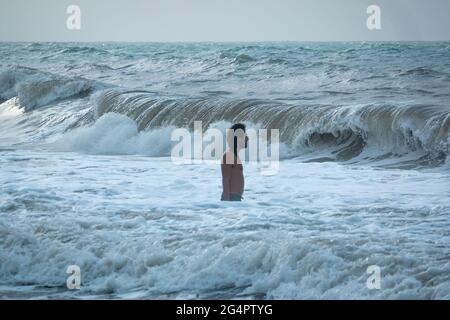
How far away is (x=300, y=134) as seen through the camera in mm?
14883

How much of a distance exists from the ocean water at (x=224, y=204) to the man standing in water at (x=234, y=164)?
0.18 m

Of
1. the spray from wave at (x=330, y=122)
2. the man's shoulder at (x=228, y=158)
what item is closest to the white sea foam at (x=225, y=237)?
the man's shoulder at (x=228, y=158)

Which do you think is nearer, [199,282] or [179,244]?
[199,282]

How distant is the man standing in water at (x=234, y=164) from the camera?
796 centimetres

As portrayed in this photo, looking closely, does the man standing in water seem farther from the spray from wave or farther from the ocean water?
the spray from wave

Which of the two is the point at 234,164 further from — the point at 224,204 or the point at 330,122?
the point at 330,122

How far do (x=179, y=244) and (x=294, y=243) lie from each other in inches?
42.0

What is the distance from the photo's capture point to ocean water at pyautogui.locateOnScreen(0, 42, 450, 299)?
659 cm

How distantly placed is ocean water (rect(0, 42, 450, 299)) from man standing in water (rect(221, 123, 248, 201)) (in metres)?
0.18

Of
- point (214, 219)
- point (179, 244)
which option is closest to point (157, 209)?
point (214, 219)

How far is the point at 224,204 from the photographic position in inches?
350

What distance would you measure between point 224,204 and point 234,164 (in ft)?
2.78

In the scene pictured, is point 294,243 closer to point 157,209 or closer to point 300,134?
point 157,209

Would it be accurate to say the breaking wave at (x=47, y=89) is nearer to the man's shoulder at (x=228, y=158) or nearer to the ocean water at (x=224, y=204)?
the ocean water at (x=224, y=204)
